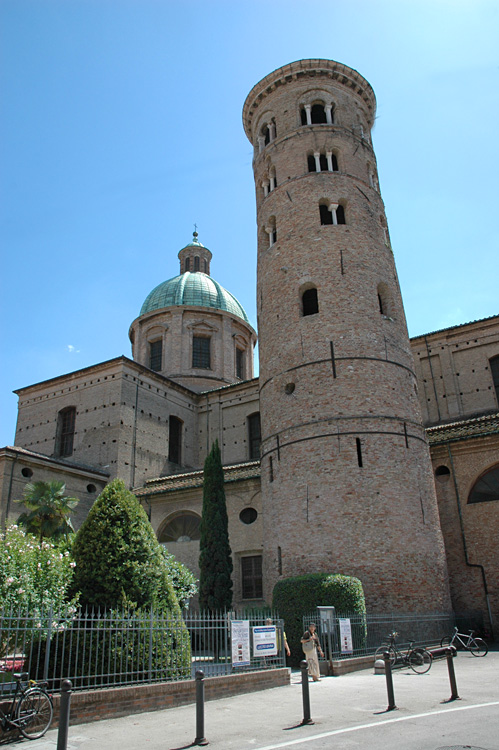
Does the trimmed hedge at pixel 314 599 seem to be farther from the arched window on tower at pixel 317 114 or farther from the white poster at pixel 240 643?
the arched window on tower at pixel 317 114

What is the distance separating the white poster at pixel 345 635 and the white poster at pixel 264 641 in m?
2.10

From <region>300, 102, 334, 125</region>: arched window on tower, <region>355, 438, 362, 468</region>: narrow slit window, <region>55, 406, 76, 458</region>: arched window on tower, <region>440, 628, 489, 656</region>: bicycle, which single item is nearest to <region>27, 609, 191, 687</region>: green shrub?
<region>440, 628, 489, 656</region>: bicycle

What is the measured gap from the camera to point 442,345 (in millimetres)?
24219

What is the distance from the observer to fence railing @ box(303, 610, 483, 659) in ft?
41.8

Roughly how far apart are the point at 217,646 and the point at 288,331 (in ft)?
33.3

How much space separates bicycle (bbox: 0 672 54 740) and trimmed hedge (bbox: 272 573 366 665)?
717 cm

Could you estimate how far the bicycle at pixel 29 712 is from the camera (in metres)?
6.92

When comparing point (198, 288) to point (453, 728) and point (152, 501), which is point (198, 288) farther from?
point (453, 728)

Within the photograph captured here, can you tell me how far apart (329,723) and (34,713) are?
3.57 metres

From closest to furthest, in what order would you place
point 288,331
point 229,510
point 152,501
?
point 288,331, point 229,510, point 152,501

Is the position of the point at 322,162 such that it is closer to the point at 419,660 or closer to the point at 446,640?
the point at 446,640

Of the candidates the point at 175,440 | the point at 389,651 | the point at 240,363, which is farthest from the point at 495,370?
the point at 240,363

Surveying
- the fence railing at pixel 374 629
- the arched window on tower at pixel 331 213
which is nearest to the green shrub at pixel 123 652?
the fence railing at pixel 374 629

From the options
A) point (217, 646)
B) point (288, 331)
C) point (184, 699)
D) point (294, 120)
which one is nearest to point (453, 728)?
point (184, 699)
